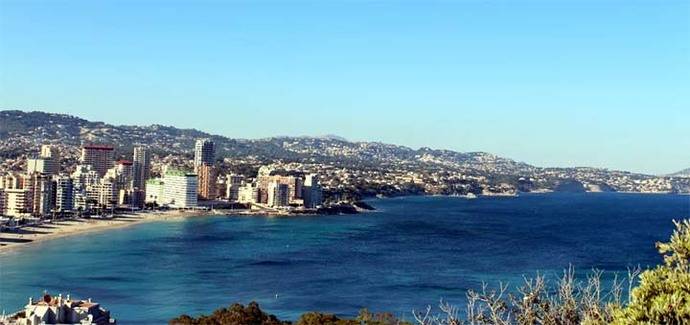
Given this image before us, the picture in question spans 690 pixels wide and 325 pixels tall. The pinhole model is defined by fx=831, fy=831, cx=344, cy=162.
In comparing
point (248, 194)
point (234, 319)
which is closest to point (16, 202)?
point (248, 194)

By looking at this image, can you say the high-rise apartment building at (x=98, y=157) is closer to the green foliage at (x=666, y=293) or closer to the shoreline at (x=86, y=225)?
the shoreline at (x=86, y=225)

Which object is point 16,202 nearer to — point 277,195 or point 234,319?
point 277,195

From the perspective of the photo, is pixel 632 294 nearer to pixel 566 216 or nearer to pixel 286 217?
pixel 286 217

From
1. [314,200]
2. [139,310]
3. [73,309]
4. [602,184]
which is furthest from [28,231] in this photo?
[602,184]

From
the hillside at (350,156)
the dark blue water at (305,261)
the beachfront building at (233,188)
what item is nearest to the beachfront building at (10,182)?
the dark blue water at (305,261)

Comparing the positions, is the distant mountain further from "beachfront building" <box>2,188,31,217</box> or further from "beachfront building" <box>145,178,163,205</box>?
"beachfront building" <box>2,188,31,217</box>

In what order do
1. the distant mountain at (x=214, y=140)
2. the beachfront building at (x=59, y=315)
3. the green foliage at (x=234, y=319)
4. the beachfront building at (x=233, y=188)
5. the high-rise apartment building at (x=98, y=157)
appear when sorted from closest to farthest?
the green foliage at (x=234, y=319), the beachfront building at (x=59, y=315), the beachfront building at (x=233, y=188), the high-rise apartment building at (x=98, y=157), the distant mountain at (x=214, y=140)

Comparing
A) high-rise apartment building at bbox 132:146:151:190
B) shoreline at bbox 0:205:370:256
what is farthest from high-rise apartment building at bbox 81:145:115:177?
shoreline at bbox 0:205:370:256
